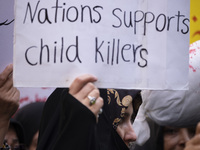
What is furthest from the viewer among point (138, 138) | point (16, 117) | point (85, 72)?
point (16, 117)

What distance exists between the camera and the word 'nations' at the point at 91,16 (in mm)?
1851

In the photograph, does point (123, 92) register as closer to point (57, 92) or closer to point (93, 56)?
point (57, 92)

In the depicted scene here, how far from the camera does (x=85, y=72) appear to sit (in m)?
1.82

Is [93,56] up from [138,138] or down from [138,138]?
up

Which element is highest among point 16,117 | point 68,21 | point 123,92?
point 68,21

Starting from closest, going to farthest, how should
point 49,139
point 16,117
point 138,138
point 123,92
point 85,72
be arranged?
point 85,72, point 49,139, point 123,92, point 138,138, point 16,117

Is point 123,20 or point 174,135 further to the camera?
point 174,135

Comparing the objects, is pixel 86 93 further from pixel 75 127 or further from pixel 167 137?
pixel 167 137

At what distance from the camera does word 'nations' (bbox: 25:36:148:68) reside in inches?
71.6

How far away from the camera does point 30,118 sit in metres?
4.41

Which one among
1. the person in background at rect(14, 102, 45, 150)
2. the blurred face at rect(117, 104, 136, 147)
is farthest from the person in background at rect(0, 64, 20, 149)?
the person in background at rect(14, 102, 45, 150)

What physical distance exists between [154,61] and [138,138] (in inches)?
43.5

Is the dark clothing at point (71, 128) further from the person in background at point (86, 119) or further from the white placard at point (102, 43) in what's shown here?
the white placard at point (102, 43)

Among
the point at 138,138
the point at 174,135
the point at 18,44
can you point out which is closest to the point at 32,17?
the point at 18,44
